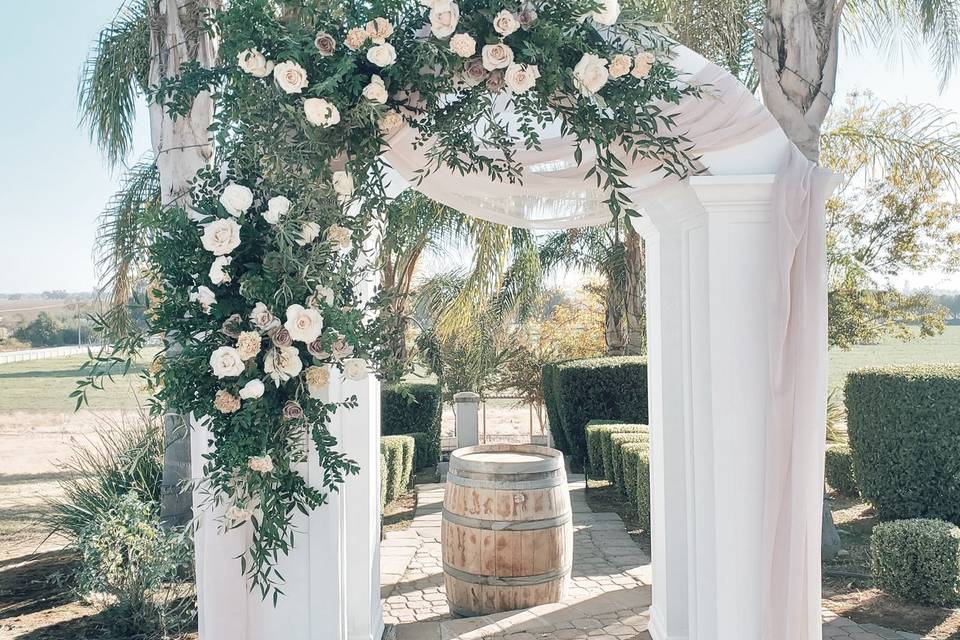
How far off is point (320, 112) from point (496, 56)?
639 mm

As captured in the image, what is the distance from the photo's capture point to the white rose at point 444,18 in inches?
95.7

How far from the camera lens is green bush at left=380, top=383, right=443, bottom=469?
33.6 feet

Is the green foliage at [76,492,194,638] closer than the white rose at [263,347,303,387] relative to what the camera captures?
No

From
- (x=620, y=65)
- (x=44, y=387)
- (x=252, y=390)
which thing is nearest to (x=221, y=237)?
(x=252, y=390)

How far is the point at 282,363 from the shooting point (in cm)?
257

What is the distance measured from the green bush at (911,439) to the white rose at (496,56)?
484 centimetres

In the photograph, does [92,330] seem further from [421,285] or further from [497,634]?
[421,285]

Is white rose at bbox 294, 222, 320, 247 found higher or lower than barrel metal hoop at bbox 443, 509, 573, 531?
higher

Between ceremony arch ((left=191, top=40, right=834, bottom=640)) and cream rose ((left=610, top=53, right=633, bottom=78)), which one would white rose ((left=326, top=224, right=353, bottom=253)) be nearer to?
ceremony arch ((left=191, top=40, right=834, bottom=640))

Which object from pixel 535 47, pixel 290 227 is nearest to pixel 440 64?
pixel 535 47

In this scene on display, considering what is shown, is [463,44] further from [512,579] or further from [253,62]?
[512,579]

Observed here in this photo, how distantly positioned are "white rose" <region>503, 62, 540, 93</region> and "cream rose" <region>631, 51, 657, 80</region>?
35 centimetres

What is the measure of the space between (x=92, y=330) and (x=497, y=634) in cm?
259

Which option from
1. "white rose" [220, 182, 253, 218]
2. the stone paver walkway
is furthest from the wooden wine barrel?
"white rose" [220, 182, 253, 218]
